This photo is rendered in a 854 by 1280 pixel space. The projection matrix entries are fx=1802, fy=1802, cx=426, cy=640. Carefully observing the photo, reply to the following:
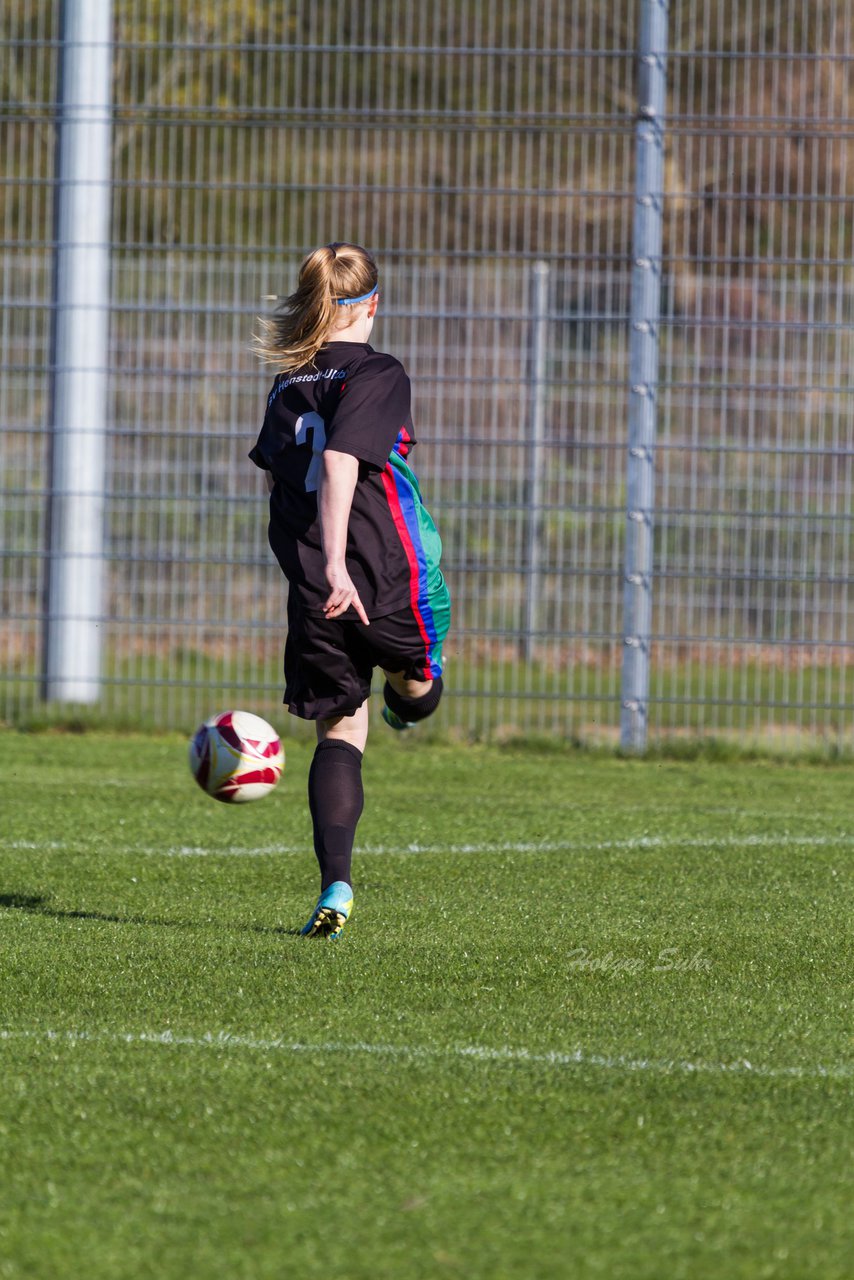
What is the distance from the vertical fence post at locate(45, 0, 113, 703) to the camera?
9.86m

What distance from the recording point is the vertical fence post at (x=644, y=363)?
9.38 metres

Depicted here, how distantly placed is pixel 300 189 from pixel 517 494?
6.59 ft

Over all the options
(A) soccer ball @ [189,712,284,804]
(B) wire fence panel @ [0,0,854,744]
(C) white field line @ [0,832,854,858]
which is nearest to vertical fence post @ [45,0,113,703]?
(B) wire fence panel @ [0,0,854,744]

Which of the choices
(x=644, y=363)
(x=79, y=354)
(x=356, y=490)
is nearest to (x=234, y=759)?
(x=356, y=490)

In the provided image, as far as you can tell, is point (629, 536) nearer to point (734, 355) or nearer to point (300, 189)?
point (734, 355)

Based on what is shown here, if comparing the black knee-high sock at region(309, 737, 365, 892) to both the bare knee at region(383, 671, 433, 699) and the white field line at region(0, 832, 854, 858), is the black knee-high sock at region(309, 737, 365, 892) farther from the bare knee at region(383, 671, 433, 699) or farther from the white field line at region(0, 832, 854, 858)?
the white field line at region(0, 832, 854, 858)

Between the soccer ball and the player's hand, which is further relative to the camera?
the soccer ball

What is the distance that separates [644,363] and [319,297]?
4.83 m

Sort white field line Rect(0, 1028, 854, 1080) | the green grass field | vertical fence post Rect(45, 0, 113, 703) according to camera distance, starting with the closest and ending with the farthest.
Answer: the green grass field
white field line Rect(0, 1028, 854, 1080)
vertical fence post Rect(45, 0, 113, 703)

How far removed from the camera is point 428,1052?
3531mm

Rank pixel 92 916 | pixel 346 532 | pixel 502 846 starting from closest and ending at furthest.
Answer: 1. pixel 346 532
2. pixel 92 916
3. pixel 502 846

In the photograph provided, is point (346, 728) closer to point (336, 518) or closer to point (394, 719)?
point (394, 719)

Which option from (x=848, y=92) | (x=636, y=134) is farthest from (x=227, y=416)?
(x=848, y=92)

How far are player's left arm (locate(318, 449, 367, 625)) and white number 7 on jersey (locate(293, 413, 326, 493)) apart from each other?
0.17 m
